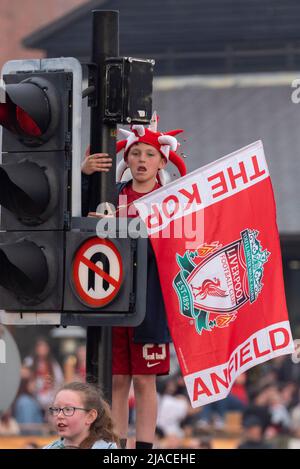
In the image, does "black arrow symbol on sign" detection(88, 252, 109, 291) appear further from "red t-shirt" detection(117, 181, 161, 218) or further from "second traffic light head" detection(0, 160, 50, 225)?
"red t-shirt" detection(117, 181, 161, 218)

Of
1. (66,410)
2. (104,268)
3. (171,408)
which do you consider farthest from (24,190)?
(171,408)

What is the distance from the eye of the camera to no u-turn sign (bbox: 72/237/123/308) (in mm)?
6219

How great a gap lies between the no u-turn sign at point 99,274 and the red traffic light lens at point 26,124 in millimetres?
525

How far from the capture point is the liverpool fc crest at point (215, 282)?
6586mm

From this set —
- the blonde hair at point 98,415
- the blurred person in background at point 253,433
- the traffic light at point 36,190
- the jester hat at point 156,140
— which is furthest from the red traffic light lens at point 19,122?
the blurred person in background at point 253,433

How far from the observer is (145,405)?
23.4ft

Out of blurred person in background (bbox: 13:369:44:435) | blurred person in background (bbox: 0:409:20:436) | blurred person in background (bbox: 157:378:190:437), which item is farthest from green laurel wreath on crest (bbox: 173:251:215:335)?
blurred person in background (bbox: 13:369:44:435)

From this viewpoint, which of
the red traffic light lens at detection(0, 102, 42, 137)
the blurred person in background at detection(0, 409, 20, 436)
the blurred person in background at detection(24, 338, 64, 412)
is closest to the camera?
the red traffic light lens at detection(0, 102, 42, 137)

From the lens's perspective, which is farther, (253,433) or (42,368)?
(42,368)

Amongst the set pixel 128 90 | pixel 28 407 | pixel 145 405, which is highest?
pixel 28 407

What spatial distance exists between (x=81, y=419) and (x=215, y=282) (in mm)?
1117

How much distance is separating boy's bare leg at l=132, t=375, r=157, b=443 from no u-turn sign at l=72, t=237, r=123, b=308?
38.5 inches

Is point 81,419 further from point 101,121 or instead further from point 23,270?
point 101,121

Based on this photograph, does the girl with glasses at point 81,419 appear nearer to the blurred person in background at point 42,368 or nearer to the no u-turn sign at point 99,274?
the no u-turn sign at point 99,274
